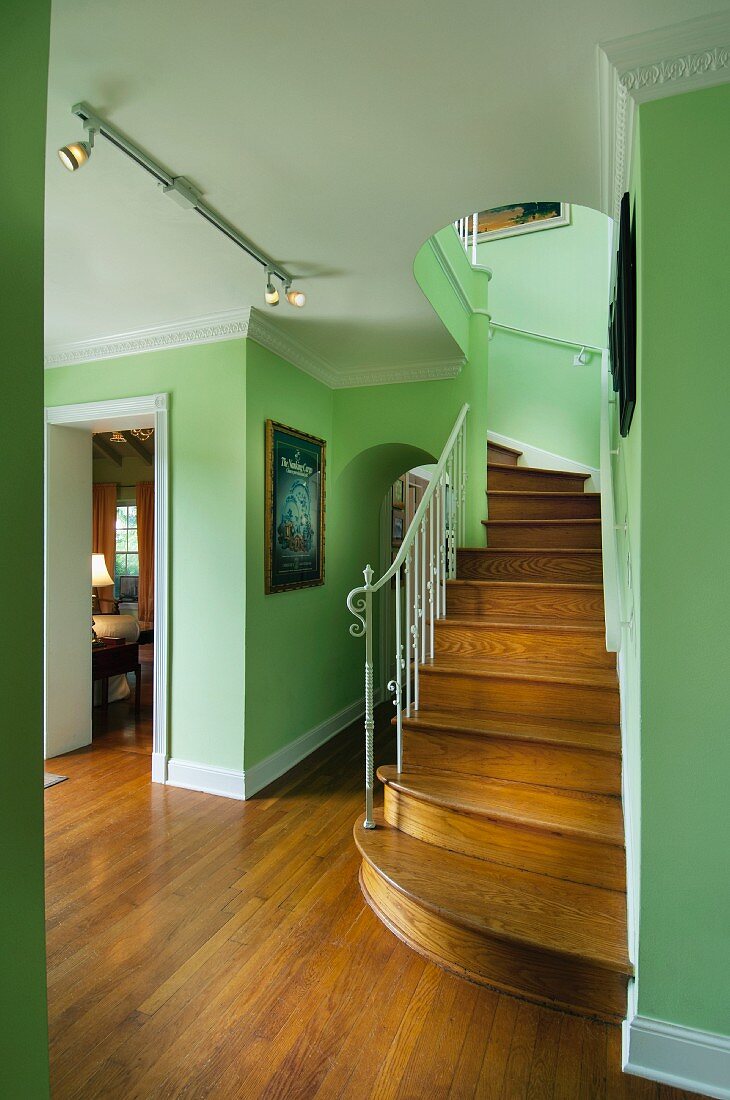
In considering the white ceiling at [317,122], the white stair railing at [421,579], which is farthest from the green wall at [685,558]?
the white stair railing at [421,579]

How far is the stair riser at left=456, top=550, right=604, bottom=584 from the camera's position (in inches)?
136

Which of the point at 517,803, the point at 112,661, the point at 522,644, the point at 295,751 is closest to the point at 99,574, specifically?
the point at 112,661

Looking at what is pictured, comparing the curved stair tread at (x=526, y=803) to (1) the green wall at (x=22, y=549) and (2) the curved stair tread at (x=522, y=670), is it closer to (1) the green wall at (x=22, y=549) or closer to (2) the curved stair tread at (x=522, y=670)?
(2) the curved stair tread at (x=522, y=670)

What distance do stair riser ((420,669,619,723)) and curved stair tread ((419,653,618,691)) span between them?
0.02 m

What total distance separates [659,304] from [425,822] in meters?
2.10

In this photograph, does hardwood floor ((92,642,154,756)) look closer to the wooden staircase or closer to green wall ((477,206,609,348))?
the wooden staircase

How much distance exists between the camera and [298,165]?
2.06 m

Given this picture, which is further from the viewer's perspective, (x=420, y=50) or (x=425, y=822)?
(x=425, y=822)

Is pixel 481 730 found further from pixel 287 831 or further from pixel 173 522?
pixel 173 522

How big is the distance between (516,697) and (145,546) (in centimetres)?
773

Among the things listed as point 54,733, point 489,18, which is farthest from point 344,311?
point 54,733

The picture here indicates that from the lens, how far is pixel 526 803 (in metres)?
2.38

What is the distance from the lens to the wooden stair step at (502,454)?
4828mm

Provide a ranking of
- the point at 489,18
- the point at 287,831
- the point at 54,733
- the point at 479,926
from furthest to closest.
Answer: the point at 54,733 < the point at 287,831 < the point at 479,926 < the point at 489,18
